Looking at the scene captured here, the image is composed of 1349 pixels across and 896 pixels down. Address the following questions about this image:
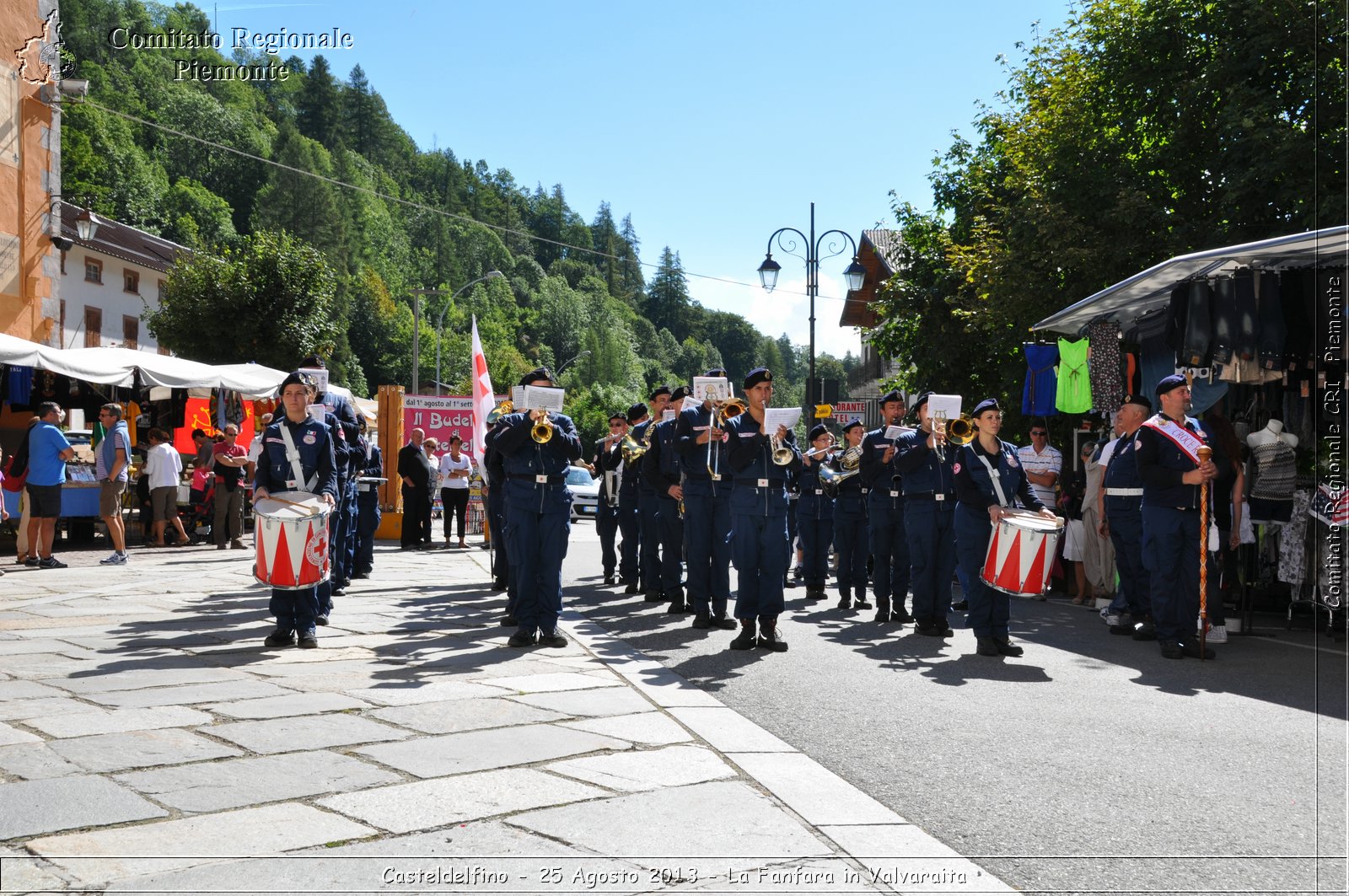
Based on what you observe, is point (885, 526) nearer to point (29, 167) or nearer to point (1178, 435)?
point (1178, 435)

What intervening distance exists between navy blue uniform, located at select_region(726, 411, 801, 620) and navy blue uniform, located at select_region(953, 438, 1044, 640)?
134cm

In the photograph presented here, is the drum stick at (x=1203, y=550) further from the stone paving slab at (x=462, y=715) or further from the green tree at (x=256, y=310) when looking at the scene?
the green tree at (x=256, y=310)

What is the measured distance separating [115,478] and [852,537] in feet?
31.0

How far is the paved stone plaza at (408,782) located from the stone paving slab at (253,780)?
14 millimetres

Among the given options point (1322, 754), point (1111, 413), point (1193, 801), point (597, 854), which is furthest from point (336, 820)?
point (1111, 413)

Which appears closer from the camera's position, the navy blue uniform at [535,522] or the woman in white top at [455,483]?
the navy blue uniform at [535,522]

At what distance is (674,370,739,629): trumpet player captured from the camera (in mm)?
10117

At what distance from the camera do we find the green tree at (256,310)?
138 feet

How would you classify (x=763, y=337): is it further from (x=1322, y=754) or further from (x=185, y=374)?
(x=1322, y=754)

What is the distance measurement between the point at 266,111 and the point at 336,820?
12256 cm

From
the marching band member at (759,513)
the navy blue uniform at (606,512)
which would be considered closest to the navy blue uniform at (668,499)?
the navy blue uniform at (606,512)

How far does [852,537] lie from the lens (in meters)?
13.3

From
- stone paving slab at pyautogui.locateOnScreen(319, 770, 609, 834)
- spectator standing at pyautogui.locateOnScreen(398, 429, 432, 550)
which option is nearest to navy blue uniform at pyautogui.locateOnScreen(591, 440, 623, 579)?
spectator standing at pyautogui.locateOnScreen(398, 429, 432, 550)

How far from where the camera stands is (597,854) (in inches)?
159
